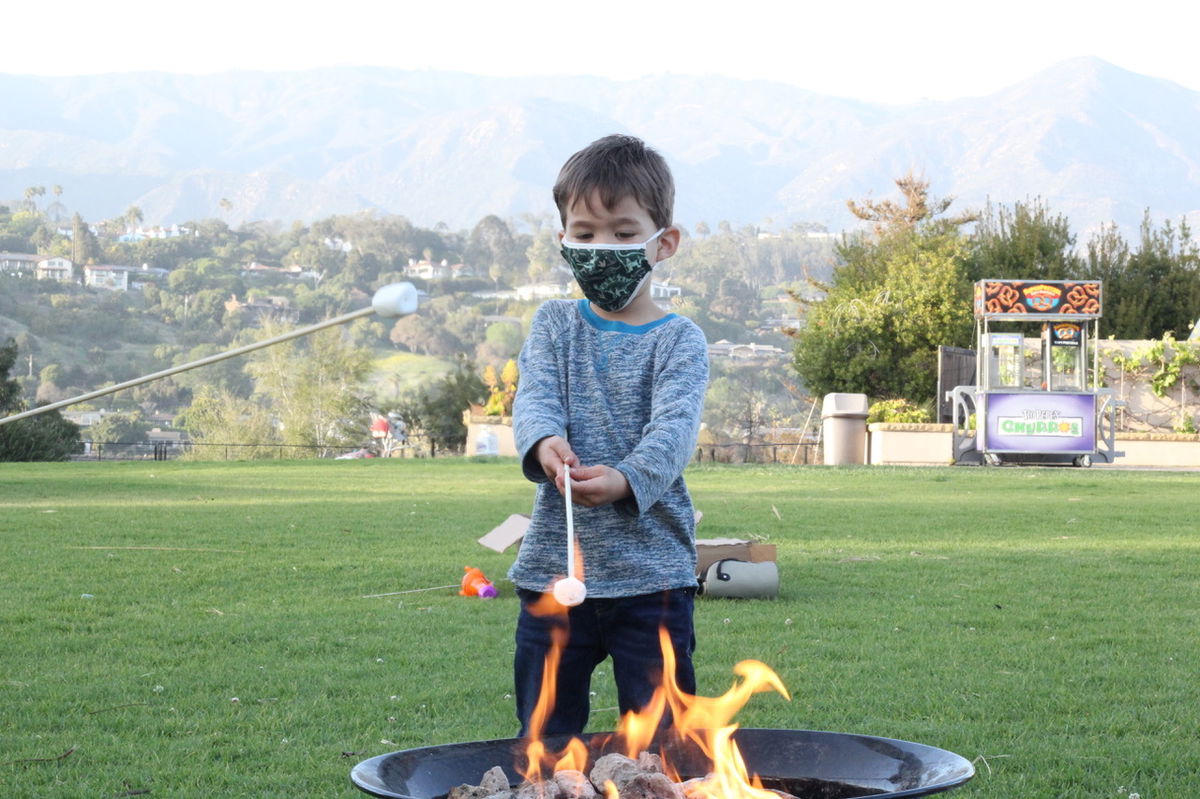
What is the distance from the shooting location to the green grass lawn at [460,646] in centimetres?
384

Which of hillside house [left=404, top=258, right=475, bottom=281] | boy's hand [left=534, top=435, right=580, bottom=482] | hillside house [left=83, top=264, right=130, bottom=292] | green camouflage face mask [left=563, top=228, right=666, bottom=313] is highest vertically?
hillside house [left=404, top=258, right=475, bottom=281]

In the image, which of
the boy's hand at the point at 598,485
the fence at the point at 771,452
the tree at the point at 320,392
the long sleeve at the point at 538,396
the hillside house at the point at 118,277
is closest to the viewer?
the boy's hand at the point at 598,485

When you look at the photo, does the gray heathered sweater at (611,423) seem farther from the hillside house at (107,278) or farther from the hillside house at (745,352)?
the hillside house at (107,278)

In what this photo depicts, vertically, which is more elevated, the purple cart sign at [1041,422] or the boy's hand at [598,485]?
the boy's hand at [598,485]

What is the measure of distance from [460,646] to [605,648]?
123 inches

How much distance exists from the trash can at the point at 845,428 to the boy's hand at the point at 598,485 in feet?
72.8

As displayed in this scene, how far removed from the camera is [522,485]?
17000 mm

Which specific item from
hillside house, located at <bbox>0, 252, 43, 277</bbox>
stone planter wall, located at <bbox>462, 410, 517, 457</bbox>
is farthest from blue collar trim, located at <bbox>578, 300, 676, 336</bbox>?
hillside house, located at <bbox>0, 252, 43, 277</bbox>

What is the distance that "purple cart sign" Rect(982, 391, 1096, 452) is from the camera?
2177 cm

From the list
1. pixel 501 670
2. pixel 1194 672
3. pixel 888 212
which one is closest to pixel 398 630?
pixel 501 670

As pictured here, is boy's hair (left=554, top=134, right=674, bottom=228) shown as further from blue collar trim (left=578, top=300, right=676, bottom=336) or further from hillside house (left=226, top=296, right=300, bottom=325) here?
hillside house (left=226, top=296, right=300, bottom=325)

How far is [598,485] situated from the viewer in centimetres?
219

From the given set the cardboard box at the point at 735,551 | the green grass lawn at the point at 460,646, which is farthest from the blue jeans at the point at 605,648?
the cardboard box at the point at 735,551

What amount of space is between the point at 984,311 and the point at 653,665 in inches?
832
